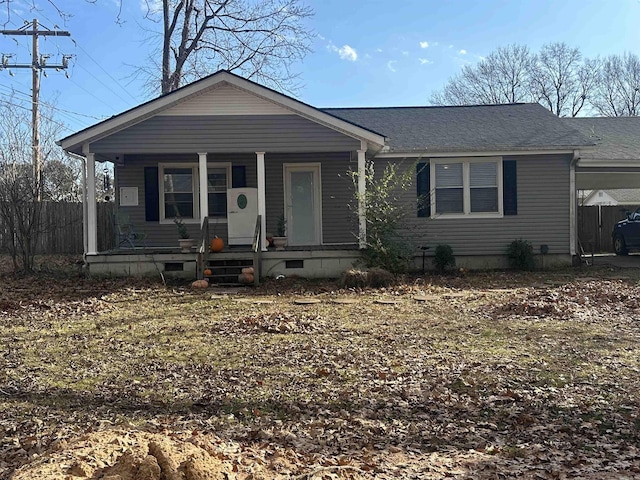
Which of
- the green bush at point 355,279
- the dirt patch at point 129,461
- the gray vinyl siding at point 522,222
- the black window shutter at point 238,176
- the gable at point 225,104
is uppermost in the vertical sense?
the gable at point 225,104

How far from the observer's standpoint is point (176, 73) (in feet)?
70.0

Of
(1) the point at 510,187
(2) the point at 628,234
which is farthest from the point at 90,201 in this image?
(2) the point at 628,234

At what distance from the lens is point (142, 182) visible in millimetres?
13359

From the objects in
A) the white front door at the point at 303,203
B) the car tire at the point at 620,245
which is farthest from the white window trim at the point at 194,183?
the car tire at the point at 620,245

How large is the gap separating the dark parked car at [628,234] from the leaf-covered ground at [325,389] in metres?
9.54

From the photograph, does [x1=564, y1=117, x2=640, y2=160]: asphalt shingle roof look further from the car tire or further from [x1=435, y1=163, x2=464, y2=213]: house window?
[x1=435, y1=163, x2=464, y2=213]: house window

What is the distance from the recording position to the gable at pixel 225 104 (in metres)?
11.4

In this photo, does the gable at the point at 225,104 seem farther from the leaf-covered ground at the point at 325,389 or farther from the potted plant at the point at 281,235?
the leaf-covered ground at the point at 325,389

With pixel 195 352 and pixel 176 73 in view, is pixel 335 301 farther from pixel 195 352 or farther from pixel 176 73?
pixel 176 73

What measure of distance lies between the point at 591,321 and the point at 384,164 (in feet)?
22.7

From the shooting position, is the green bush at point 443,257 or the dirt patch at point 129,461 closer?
the dirt patch at point 129,461

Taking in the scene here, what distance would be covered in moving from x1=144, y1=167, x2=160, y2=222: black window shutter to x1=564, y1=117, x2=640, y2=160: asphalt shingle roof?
35.6ft

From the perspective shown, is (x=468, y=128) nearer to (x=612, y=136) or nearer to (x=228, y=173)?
(x=612, y=136)

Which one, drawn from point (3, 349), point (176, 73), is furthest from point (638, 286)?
point (176, 73)
